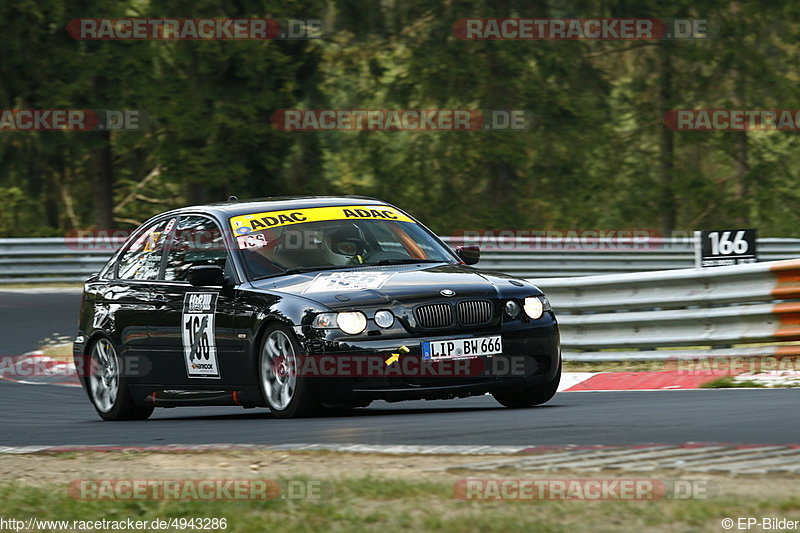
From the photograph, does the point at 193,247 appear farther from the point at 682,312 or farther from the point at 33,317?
the point at 33,317

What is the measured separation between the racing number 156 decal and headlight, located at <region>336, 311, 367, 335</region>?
1301 millimetres

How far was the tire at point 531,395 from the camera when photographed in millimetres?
9627

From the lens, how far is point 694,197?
1281 inches

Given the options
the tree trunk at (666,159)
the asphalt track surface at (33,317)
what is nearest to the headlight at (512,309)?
the asphalt track surface at (33,317)

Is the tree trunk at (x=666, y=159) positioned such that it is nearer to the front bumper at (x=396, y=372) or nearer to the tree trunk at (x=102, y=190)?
the tree trunk at (x=102, y=190)

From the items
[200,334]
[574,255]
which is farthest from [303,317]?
[574,255]

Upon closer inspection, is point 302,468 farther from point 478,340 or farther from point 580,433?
point 478,340

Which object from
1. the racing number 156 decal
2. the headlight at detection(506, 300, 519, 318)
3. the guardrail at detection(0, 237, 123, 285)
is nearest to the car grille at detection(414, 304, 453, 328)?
the headlight at detection(506, 300, 519, 318)

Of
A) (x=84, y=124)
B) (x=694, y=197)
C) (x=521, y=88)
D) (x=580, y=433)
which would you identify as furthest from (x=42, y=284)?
(x=580, y=433)

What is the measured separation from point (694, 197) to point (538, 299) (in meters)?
23.7

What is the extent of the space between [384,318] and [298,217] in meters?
1.59

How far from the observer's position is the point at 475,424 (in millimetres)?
8109

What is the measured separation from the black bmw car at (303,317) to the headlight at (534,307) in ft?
0.03

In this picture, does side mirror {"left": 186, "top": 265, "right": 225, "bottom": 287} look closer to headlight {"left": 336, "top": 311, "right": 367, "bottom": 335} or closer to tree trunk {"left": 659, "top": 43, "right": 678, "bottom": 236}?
headlight {"left": 336, "top": 311, "right": 367, "bottom": 335}
